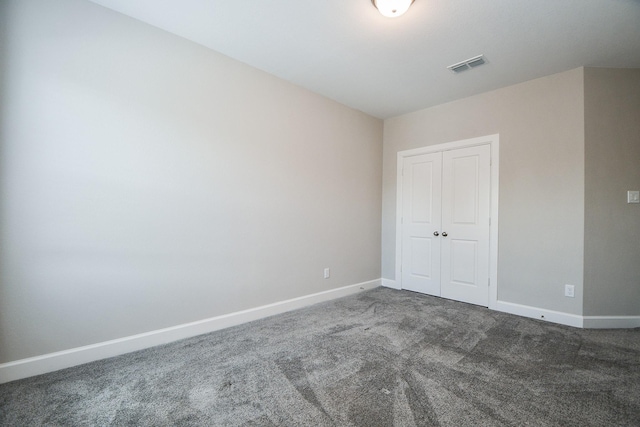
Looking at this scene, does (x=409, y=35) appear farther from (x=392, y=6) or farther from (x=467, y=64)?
(x=467, y=64)

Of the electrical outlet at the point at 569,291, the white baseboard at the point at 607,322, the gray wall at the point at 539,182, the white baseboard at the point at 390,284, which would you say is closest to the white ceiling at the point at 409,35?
the gray wall at the point at 539,182

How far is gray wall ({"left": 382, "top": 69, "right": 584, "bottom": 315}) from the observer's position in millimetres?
2859

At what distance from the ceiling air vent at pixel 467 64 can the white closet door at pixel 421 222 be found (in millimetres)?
1233

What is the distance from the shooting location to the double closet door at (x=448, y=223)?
137 inches

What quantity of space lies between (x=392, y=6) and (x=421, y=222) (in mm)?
2865

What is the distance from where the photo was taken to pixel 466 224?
→ 3613 mm

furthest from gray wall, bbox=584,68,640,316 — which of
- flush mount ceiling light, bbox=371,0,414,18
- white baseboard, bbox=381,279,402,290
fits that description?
flush mount ceiling light, bbox=371,0,414,18

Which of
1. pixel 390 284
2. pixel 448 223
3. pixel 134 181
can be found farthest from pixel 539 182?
pixel 134 181

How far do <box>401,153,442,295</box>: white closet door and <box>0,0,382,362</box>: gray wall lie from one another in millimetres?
1644

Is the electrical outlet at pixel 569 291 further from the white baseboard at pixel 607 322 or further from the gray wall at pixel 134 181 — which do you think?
the gray wall at pixel 134 181

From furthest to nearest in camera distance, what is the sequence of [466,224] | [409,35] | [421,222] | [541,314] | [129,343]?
[421,222] < [466,224] < [541,314] < [409,35] < [129,343]

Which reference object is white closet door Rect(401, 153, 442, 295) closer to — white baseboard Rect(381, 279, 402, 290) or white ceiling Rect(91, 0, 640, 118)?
white baseboard Rect(381, 279, 402, 290)

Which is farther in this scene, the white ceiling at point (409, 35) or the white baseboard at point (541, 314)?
the white baseboard at point (541, 314)

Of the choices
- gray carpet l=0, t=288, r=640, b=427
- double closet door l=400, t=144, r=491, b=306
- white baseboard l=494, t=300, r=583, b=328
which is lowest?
gray carpet l=0, t=288, r=640, b=427
